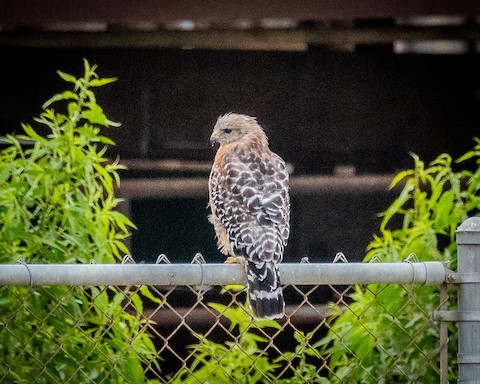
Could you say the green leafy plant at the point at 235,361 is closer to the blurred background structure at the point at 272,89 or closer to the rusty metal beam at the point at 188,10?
the blurred background structure at the point at 272,89

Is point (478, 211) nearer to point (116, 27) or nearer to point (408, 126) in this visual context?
point (408, 126)

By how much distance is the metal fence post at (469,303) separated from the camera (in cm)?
201

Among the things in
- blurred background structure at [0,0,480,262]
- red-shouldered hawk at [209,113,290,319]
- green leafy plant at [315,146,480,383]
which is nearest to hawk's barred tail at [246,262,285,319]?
red-shouldered hawk at [209,113,290,319]

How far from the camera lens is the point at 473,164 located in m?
3.62

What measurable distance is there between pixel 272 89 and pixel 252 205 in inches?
36.7

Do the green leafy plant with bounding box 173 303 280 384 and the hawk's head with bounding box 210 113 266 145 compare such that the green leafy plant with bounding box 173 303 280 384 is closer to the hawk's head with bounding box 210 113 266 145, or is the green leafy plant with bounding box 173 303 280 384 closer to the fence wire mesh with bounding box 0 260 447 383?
the fence wire mesh with bounding box 0 260 447 383

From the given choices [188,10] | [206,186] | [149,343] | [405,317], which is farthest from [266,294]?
[188,10]

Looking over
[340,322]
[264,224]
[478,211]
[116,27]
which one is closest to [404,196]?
[478,211]

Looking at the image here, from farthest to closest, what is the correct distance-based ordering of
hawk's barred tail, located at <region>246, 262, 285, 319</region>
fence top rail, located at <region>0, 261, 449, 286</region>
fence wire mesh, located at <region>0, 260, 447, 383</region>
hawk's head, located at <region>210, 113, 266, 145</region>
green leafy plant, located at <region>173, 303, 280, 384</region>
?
1. hawk's head, located at <region>210, 113, 266, 145</region>
2. green leafy plant, located at <region>173, 303, 280, 384</region>
3. fence wire mesh, located at <region>0, 260, 447, 383</region>
4. hawk's barred tail, located at <region>246, 262, 285, 319</region>
5. fence top rail, located at <region>0, 261, 449, 286</region>

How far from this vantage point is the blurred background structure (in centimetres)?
346

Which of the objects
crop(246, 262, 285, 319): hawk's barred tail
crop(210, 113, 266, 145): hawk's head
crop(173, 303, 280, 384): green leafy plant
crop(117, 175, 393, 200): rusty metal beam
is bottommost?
crop(173, 303, 280, 384): green leafy plant

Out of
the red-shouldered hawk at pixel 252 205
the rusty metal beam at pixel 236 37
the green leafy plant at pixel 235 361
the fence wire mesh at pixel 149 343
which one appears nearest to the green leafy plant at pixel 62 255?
the fence wire mesh at pixel 149 343

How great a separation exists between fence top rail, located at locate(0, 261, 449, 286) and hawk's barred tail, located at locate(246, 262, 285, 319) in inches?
8.6

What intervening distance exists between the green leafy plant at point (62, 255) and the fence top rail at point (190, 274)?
60 cm
